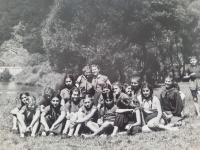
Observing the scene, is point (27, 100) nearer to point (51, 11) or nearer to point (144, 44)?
point (51, 11)

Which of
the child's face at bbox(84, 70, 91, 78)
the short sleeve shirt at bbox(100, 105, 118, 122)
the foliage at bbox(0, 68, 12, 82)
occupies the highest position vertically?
the foliage at bbox(0, 68, 12, 82)

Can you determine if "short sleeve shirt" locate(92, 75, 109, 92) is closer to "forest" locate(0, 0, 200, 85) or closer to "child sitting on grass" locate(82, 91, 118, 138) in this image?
"child sitting on grass" locate(82, 91, 118, 138)

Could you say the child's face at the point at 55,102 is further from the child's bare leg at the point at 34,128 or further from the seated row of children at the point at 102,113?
the child's bare leg at the point at 34,128

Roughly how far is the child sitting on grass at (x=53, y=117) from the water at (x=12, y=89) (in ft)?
7.11

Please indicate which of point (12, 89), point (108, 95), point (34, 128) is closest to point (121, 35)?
point (108, 95)

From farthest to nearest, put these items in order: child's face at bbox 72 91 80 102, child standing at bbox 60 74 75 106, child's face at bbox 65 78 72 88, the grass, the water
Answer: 1. the water
2. child's face at bbox 65 78 72 88
3. child standing at bbox 60 74 75 106
4. child's face at bbox 72 91 80 102
5. the grass

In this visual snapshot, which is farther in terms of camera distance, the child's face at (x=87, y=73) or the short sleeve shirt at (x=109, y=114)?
the child's face at (x=87, y=73)

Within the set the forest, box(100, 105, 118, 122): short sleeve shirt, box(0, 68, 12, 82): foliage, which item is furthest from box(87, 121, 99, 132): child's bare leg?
box(0, 68, 12, 82): foliage

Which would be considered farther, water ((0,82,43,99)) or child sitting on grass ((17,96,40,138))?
water ((0,82,43,99))

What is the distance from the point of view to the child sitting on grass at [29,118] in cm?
435

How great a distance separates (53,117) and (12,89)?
254cm

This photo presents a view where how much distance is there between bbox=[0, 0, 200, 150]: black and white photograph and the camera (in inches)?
169

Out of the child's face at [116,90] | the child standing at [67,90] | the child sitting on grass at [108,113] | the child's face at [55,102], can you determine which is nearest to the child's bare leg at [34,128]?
the child's face at [55,102]

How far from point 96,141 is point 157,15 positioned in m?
3.63
